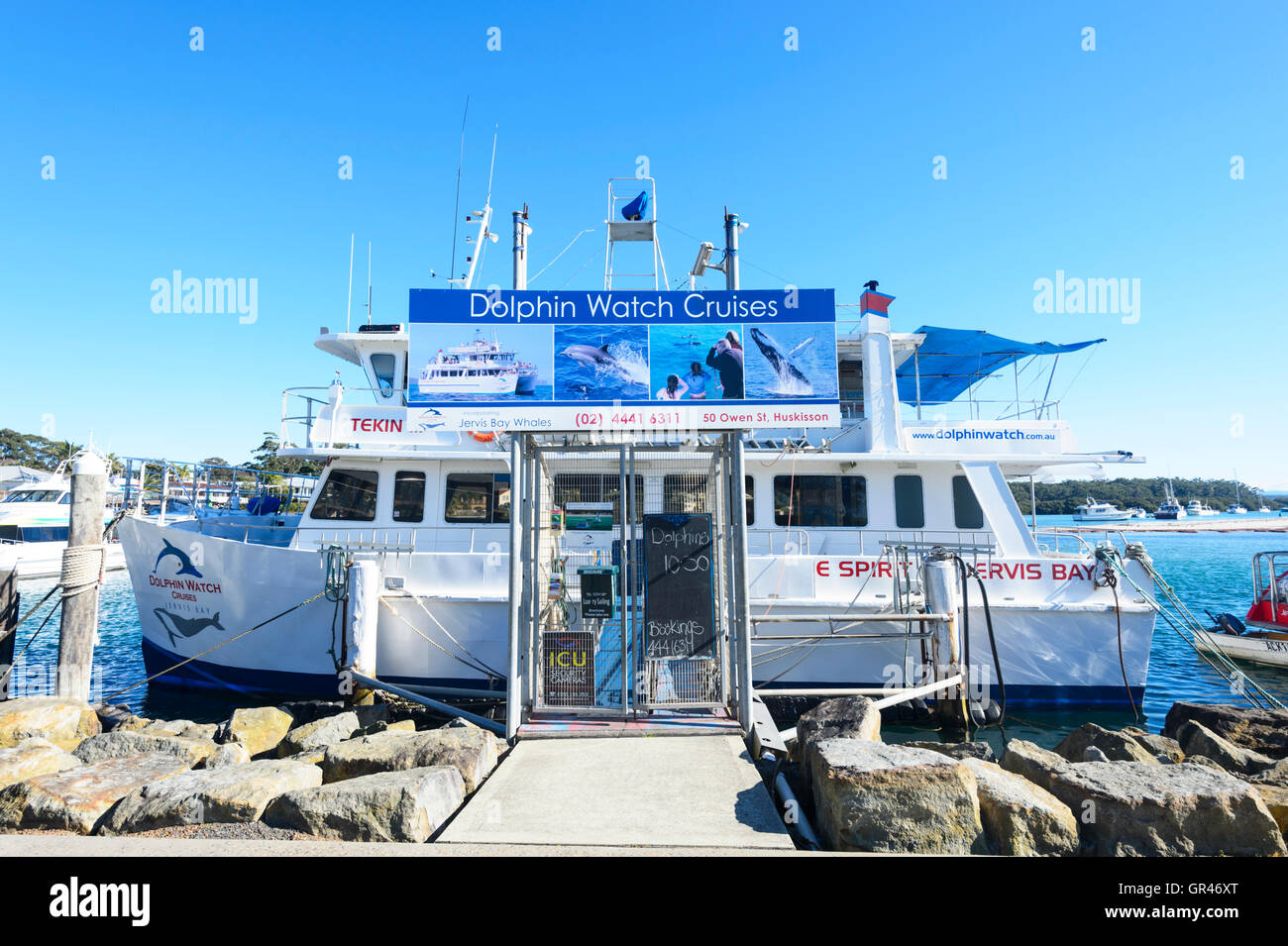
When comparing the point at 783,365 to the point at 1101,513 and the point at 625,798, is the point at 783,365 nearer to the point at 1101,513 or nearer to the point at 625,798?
the point at 625,798

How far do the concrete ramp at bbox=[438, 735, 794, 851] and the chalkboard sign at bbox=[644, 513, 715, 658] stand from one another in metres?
0.88

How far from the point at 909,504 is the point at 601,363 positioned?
6.74 meters

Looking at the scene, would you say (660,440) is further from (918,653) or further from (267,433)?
(267,433)

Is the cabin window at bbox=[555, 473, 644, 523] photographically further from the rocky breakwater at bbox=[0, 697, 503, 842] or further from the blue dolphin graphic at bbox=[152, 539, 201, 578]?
the blue dolphin graphic at bbox=[152, 539, 201, 578]

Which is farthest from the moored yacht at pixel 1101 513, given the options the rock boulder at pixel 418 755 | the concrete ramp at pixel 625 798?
the rock boulder at pixel 418 755

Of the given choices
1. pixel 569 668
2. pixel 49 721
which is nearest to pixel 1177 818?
pixel 569 668

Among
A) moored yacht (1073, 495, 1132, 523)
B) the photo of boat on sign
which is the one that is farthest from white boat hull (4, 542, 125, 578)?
moored yacht (1073, 495, 1132, 523)

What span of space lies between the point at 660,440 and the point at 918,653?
5.21 meters

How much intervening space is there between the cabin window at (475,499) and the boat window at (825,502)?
4366 millimetres

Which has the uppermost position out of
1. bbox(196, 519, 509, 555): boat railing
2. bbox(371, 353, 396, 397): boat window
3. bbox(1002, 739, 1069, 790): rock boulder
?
bbox(371, 353, 396, 397): boat window

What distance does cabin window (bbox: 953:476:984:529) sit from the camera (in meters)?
10.8

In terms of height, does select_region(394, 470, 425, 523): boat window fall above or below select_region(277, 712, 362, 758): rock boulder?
above
